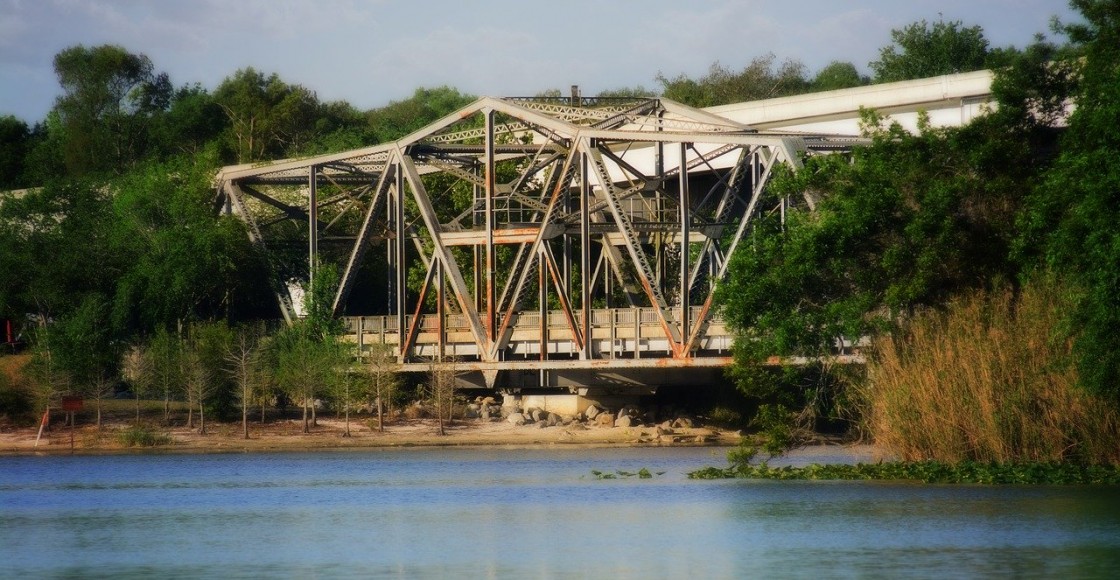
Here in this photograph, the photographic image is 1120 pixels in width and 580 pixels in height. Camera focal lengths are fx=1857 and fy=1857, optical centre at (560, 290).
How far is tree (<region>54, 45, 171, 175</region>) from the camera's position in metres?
134

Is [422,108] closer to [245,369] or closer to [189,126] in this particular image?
[189,126]

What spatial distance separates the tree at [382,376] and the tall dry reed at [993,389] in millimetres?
34759

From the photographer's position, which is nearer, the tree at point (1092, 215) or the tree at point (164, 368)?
the tree at point (1092, 215)

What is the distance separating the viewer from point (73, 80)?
13812 centimetres

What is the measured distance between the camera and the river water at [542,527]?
34.8 m

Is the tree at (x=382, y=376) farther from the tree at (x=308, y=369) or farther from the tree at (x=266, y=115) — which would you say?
the tree at (x=266, y=115)

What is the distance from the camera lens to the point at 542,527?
42906 mm

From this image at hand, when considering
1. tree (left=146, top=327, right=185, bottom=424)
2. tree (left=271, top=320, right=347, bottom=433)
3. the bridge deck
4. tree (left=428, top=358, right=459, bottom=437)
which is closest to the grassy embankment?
the bridge deck

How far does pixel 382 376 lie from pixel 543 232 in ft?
35.4

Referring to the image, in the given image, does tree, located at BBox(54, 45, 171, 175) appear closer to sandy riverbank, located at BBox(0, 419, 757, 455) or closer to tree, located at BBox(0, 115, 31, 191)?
tree, located at BBox(0, 115, 31, 191)

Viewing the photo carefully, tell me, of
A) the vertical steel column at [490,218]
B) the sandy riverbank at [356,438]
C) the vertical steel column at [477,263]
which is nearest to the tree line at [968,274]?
the sandy riverbank at [356,438]

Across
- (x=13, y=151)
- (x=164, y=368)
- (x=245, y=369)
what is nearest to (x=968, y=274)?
(x=245, y=369)

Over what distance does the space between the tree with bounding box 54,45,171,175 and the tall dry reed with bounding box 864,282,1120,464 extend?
94726mm

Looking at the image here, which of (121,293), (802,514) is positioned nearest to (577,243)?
(121,293)
